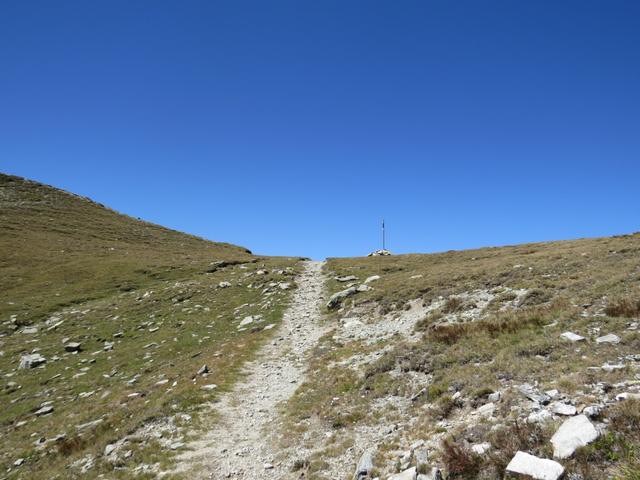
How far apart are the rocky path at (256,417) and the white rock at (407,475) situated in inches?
144

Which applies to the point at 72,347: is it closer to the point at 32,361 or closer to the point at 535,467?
the point at 32,361

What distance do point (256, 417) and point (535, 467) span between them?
10811 mm

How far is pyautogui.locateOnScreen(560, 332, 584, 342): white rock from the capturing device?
13547 mm

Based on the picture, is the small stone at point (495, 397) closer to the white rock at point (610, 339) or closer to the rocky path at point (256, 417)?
the white rock at point (610, 339)

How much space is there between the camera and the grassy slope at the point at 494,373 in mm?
8203

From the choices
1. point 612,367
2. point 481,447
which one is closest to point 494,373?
point 612,367

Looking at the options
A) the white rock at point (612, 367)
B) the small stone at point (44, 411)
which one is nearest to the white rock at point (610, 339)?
the white rock at point (612, 367)

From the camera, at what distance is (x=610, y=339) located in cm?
1295

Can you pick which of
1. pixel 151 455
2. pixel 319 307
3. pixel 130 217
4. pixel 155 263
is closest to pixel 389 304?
pixel 319 307

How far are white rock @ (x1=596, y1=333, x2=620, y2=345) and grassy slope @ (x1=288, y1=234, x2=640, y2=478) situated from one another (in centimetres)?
36

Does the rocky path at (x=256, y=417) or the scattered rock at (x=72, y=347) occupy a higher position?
the scattered rock at (x=72, y=347)

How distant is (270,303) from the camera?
121 ft

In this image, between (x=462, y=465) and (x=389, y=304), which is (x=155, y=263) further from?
(x=462, y=465)

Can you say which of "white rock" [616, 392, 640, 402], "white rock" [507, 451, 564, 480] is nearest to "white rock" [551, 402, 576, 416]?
"white rock" [616, 392, 640, 402]
